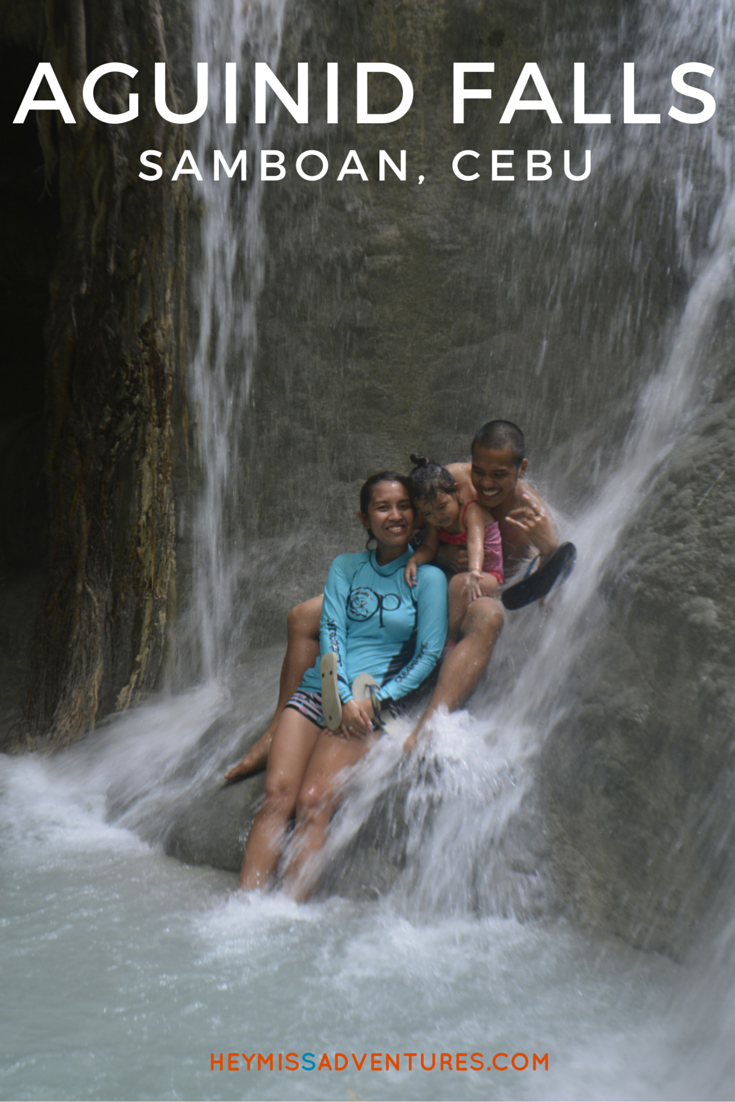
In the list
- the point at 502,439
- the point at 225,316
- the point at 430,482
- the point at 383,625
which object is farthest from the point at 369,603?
the point at 225,316

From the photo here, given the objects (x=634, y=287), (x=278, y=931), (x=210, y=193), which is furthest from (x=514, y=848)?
(x=210, y=193)

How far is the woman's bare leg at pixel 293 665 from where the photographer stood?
3.51 metres

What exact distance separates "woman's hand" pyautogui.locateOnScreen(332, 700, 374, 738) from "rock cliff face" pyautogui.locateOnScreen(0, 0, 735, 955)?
1745 mm

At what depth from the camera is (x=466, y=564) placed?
3.54 m

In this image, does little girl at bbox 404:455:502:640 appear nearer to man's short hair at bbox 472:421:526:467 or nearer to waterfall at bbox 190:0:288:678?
man's short hair at bbox 472:421:526:467

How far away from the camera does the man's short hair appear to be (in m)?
3.45

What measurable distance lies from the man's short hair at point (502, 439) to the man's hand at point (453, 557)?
403 mm

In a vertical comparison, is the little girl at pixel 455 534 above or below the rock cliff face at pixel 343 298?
below

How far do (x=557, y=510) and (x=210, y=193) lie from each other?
2.78 m

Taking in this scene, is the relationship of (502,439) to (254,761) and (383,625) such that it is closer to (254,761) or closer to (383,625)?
(383,625)

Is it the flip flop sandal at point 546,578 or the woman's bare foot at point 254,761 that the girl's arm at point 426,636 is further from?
the woman's bare foot at point 254,761

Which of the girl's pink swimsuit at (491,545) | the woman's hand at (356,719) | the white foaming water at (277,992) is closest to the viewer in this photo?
the white foaming water at (277,992)

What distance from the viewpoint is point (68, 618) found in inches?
195

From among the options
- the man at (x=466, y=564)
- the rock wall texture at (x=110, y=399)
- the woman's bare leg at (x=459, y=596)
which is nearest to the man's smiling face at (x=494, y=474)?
the man at (x=466, y=564)
